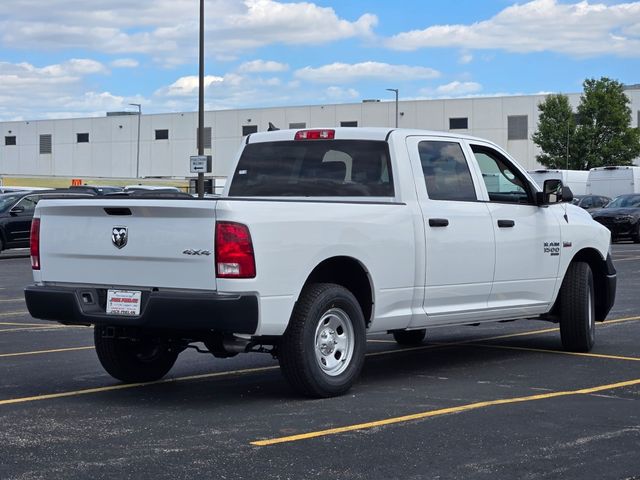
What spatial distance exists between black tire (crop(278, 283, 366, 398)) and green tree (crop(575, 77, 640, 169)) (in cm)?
6258

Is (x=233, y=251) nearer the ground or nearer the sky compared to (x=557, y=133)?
nearer the ground

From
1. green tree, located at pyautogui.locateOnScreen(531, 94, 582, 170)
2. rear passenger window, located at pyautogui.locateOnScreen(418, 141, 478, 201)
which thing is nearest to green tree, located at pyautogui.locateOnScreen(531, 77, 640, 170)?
A: green tree, located at pyautogui.locateOnScreen(531, 94, 582, 170)

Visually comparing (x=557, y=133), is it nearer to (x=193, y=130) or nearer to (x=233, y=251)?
(x=193, y=130)

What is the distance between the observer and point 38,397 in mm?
8602

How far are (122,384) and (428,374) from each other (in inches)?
96.6

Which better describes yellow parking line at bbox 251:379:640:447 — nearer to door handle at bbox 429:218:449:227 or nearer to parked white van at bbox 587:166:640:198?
door handle at bbox 429:218:449:227

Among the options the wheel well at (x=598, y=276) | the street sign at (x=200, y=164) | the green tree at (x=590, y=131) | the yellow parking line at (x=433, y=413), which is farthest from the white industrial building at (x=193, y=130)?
the yellow parking line at (x=433, y=413)

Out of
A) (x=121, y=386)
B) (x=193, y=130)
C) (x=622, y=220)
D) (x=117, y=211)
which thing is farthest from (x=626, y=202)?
(x=193, y=130)

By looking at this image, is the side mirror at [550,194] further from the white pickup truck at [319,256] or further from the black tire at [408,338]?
the black tire at [408,338]

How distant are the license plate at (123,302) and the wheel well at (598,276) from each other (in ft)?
16.6

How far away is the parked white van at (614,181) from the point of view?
4700 centimetres

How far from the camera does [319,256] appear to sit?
8344 millimetres

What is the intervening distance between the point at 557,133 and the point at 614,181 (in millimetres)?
23280

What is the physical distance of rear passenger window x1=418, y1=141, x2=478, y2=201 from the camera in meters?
9.67
